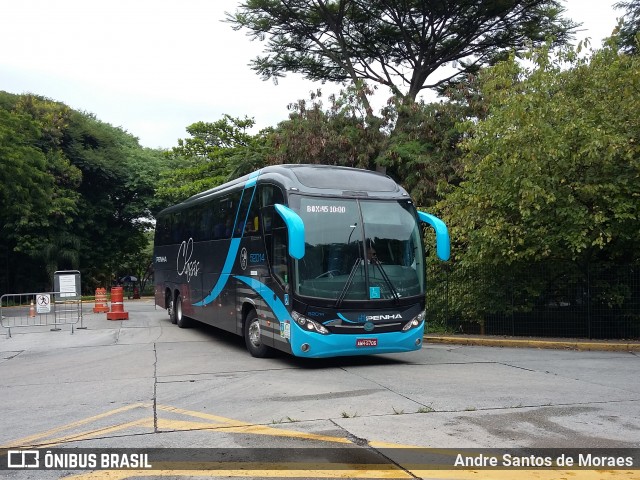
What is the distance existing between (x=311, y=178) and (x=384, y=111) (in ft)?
47.0

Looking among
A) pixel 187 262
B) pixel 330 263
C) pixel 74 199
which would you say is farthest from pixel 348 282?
pixel 74 199

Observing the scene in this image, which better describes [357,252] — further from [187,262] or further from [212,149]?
[212,149]

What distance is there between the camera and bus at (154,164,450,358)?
10.9 metres

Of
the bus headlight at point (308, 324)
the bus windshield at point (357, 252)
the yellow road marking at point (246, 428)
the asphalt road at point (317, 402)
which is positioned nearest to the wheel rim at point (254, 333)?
the asphalt road at point (317, 402)

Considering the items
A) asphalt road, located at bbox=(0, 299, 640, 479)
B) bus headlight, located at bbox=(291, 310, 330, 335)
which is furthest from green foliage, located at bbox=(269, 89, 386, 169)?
bus headlight, located at bbox=(291, 310, 330, 335)

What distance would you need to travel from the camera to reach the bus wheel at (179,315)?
19.4 metres

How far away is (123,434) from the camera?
6883mm

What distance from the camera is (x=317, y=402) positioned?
8367 millimetres

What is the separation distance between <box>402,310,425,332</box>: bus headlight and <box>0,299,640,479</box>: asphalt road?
72 cm

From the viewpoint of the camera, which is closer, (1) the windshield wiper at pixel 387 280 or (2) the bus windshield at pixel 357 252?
(2) the bus windshield at pixel 357 252

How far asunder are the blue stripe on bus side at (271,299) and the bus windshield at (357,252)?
0.61 m

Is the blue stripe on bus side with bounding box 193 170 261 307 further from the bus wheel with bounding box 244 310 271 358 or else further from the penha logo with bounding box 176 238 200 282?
the penha logo with bounding box 176 238 200 282

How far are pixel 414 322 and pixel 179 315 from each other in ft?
33.5

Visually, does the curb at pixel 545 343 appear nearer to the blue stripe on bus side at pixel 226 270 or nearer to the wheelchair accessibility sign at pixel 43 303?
the blue stripe on bus side at pixel 226 270
